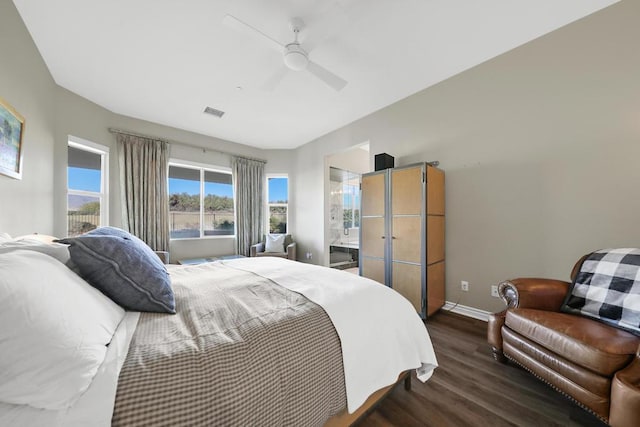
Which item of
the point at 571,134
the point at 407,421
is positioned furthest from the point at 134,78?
the point at 571,134

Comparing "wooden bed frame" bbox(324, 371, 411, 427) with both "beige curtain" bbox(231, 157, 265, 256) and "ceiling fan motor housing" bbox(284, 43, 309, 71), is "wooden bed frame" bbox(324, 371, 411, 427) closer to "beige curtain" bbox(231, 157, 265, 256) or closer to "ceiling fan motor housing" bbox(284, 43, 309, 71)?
"ceiling fan motor housing" bbox(284, 43, 309, 71)

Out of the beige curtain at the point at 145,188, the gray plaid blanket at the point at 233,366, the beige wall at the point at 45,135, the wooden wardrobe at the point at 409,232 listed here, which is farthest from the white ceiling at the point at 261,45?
the gray plaid blanket at the point at 233,366

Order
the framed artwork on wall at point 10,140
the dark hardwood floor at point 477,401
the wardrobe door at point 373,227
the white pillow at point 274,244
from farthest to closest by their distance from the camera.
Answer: the white pillow at point 274,244, the wardrobe door at point 373,227, the framed artwork on wall at point 10,140, the dark hardwood floor at point 477,401

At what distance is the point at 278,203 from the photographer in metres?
5.44

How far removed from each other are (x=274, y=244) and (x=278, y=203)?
1.03 meters

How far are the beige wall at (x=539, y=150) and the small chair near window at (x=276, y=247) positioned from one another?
115 inches

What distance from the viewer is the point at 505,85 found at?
2.48 m

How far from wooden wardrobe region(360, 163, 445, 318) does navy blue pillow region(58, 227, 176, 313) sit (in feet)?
7.75

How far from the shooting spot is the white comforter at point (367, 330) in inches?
42.4

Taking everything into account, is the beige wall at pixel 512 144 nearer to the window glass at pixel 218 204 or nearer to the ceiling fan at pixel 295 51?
the ceiling fan at pixel 295 51

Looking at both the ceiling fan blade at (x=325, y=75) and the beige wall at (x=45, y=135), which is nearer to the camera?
the beige wall at (x=45, y=135)

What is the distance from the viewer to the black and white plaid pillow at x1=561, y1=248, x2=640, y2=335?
137cm

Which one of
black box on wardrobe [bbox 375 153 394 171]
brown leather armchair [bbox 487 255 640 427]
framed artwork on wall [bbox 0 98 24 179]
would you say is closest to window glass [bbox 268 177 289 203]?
black box on wardrobe [bbox 375 153 394 171]

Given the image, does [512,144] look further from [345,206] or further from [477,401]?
[345,206]
